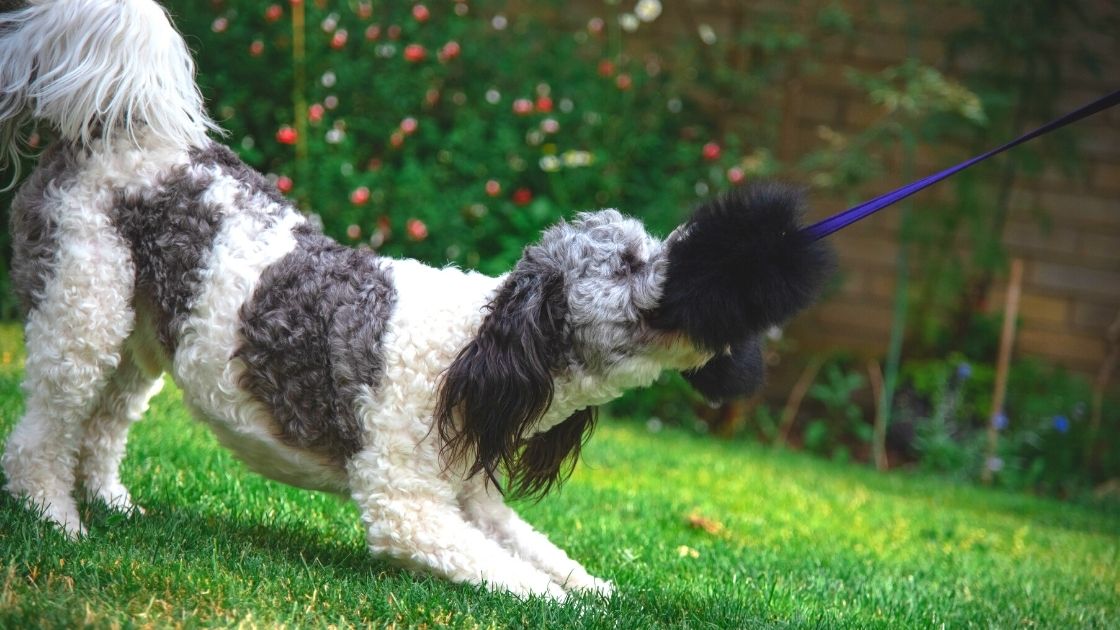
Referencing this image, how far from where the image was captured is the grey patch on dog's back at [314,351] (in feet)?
9.61

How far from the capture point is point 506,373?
2.72 metres

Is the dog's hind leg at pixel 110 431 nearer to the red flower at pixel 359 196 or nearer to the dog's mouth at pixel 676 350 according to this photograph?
the dog's mouth at pixel 676 350

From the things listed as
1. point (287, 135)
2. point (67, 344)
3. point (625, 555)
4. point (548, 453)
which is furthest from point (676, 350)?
point (287, 135)

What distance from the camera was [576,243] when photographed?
9.21 ft

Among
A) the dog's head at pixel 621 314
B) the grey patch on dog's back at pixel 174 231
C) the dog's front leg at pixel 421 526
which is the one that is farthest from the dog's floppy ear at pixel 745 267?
the grey patch on dog's back at pixel 174 231

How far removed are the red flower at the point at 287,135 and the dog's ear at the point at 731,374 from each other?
424cm

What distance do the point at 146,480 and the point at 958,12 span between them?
23.3 ft

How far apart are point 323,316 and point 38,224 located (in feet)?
3.09

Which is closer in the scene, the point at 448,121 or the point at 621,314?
the point at 621,314

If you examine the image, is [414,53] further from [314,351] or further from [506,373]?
[506,373]

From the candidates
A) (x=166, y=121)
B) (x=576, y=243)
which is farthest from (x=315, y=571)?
(x=166, y=121)

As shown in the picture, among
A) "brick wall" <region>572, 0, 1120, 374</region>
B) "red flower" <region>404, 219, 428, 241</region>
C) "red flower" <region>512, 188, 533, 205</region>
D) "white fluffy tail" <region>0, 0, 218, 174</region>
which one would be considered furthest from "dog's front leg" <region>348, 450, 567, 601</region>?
"brick wall" <region>572, 0, 1120, 374</region>

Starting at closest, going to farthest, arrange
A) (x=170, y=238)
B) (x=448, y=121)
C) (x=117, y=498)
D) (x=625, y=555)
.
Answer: (x=170, y=238) < (x=117, y=498) < (x=625, y=555) < (x=448, y=121)

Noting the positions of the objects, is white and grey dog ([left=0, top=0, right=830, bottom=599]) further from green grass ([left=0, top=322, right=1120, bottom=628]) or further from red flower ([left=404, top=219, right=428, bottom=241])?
red flower ([left=404, top=219, right=428, bottom=241])
